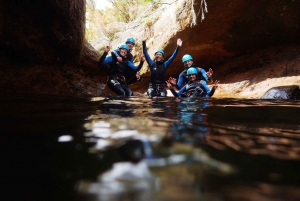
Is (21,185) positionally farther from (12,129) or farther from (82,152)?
(12,129)

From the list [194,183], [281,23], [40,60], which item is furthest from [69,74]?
[281,23]

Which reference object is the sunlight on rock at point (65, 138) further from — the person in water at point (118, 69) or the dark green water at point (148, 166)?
the person in water at point (118, 69)

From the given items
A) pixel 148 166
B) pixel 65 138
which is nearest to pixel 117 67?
pixel 65 138

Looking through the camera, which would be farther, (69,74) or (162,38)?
(162,38)

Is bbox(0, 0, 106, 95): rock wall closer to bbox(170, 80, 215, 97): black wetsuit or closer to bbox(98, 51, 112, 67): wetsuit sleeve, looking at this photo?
bbox(98, 51, 112, 67): wetsuit sleeve

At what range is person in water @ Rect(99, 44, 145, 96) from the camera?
19.1 ft

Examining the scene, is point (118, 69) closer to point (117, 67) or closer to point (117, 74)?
point (117, 67)

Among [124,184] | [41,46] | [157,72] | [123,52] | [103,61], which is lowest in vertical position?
[124,184]

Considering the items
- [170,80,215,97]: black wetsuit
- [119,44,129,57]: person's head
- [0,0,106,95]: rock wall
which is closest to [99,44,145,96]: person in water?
[119,44,129,57]: person's head

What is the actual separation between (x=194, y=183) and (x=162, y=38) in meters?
8.56

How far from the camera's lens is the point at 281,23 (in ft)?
23.9

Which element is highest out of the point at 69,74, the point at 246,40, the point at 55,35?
the point at 246,40

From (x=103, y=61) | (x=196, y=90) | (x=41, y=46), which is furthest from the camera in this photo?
(x=103, y=61)

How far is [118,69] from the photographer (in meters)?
6.29
